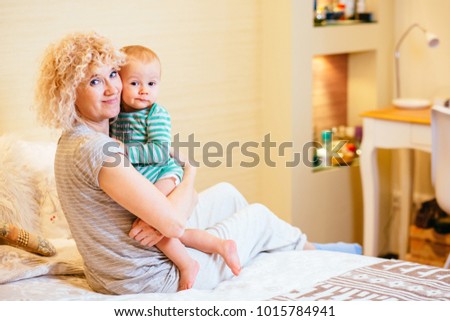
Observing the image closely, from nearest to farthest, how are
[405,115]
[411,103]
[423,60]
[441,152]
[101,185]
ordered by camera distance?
[101,185]
[441,152]
[405,115]
[411,103]
[423,60]

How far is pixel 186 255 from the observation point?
6.53ft

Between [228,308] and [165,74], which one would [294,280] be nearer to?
[228,308]

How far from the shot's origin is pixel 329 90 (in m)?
3.76

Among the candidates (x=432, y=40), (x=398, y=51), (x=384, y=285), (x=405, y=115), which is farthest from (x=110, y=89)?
(x=398, y=51)

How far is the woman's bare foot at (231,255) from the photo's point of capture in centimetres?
205

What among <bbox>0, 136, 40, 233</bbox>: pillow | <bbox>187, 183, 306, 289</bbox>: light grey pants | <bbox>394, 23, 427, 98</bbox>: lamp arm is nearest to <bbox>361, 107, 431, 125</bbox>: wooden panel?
<bbox>394, 23, 427, 98</bbox>: lamp arm

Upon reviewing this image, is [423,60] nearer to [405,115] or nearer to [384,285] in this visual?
[405,115]

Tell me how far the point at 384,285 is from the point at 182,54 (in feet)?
4.69

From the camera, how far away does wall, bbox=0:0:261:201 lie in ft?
8.28

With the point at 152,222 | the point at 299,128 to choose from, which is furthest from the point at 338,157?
the point at 152,222

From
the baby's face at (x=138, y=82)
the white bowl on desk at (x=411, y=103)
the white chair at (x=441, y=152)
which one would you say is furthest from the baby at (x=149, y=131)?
the white bowl on desk at (x=411, y=103)

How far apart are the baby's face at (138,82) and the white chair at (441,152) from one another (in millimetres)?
1269

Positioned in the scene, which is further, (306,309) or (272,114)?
(272,114)

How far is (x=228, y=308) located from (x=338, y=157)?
6.60 ft
